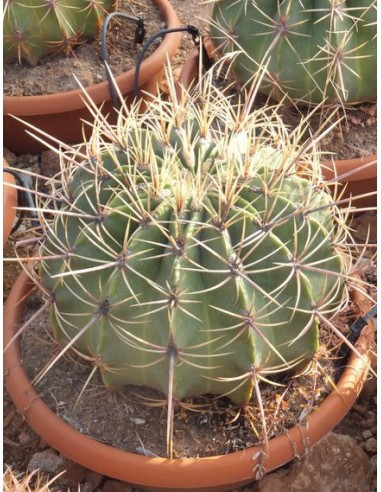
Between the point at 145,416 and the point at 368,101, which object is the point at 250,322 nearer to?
the point at 145,416

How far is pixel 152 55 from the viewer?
257 centimetres

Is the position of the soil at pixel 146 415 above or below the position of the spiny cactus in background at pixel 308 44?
below

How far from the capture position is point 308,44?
208cm

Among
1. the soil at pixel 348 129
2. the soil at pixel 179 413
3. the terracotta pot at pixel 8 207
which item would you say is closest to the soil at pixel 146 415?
the soil at pixel 179 413

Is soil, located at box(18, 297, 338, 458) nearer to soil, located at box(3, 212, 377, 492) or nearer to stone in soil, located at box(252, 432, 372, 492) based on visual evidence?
soil, located at box(3, 212, 377, 492)

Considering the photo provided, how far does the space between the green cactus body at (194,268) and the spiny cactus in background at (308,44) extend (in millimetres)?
552

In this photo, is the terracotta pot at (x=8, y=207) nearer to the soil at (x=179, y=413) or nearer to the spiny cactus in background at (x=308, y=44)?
the soil at (x=179, y=413)

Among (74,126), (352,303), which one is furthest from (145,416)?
(74,126)

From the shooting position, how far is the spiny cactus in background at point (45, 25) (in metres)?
2.48

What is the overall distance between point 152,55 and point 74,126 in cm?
32

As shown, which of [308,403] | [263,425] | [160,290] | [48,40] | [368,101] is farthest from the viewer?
[48,40]

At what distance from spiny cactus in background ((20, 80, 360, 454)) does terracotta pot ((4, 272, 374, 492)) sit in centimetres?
9

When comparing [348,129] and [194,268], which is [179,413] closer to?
[194,268]

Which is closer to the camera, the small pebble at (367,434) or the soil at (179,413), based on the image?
the soil at (179,413)
